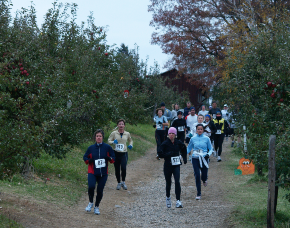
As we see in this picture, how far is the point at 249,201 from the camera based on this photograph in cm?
995

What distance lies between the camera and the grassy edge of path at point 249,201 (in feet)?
26.1

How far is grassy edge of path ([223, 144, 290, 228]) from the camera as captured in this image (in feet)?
26.1

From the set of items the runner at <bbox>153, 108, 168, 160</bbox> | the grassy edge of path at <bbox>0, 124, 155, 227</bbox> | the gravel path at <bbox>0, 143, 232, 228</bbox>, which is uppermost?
the runner at <bbox>153, 108, 168, 160</bbox>

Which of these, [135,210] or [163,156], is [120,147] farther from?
[135,210]

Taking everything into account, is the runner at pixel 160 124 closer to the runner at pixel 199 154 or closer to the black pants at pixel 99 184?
the runner at pixel 199 154

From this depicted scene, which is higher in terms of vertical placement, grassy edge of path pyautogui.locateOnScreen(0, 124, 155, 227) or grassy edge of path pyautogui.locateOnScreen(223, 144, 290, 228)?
grassy edge of path pyautogui.locateOnScreen(0, 124, 155, 227)

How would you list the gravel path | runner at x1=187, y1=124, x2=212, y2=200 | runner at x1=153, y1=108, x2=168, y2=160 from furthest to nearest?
runner at x1=153, y1=108, x2=168, y2=160 → runner at x1=187, y1=124, x2=212, y2=200 → the gravel path

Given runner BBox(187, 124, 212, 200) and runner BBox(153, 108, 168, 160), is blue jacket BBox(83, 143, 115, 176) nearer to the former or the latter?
runner BBox(187, 124, 212, 200)

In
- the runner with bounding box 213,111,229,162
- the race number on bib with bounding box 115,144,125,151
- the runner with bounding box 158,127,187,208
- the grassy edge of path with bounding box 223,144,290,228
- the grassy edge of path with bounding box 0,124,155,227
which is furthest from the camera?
the runner with bounding box 213,111,229,162

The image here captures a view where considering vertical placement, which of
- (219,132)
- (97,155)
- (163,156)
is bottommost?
(163,156)

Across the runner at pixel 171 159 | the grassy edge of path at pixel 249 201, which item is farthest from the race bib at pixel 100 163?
the grassy edge of path at pixel 249 201

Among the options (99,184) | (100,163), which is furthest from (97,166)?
(99,184)

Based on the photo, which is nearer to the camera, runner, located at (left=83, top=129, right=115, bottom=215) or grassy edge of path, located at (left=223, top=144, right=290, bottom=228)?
grassy edge of path, located at (left=223, top=144, right=290, bottom=228)

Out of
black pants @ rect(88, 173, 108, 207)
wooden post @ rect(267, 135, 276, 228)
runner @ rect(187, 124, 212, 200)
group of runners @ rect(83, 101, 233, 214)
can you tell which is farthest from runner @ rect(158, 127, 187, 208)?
wooden post @ rect(267, 135, 276, 228)
